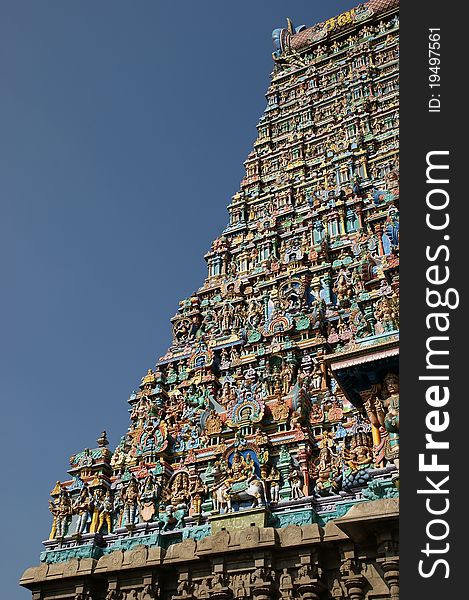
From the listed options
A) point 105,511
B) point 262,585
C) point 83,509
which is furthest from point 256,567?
point 83,509

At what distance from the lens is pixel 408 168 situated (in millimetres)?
10797

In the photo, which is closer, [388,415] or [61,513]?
[388,415]

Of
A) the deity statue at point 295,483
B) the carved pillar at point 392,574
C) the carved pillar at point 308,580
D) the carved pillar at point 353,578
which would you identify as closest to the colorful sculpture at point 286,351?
the deity statue at point 295,483

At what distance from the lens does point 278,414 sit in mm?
18562

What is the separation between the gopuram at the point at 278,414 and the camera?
15.3 m

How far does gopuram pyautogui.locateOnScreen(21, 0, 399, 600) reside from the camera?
1527 centimetres

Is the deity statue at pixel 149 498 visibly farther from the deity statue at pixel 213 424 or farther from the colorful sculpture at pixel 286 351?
the deity statue at pixel 213 424

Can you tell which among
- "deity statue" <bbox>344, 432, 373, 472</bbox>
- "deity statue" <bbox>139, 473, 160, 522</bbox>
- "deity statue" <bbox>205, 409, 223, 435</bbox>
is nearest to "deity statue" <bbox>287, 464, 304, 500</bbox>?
"deity statue" <bbox>344, 432, 373, 472</bbox>

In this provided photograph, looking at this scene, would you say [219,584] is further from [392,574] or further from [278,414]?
[278,414]

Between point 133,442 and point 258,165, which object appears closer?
point 133,442
